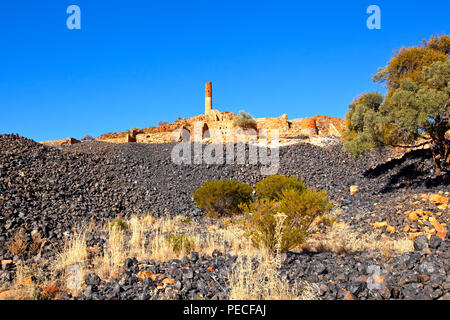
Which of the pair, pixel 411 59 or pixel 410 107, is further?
pixel 411 59

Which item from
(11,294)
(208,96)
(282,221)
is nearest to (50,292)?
(11,294)

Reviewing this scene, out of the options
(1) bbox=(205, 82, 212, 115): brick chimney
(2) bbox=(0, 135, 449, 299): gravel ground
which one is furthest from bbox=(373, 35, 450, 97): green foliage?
(1) bbox=(205, 82, 212, 115): brick chimney

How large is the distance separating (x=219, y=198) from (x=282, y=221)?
24.1 ft

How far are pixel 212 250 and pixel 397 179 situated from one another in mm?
10467

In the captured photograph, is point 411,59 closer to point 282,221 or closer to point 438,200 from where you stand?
point 438,200

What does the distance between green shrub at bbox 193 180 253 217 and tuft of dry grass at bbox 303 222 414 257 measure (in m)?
4.81

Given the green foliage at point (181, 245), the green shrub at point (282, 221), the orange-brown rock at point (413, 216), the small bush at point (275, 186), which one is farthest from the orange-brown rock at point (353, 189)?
the green foliage at point (181, 245)

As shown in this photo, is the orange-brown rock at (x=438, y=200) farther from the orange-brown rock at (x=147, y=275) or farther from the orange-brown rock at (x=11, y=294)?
the orange-brown rock at (x=11, y=294)

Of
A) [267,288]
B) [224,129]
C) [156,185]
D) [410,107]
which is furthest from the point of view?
[224,129]

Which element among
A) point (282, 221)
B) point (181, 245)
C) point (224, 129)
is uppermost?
point (224, 129)

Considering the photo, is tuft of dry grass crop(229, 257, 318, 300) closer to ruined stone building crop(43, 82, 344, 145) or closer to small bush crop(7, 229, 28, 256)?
small bush crop(7, 229, 28, 256)

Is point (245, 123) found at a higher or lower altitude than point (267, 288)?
higher

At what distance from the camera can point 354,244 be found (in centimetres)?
675
